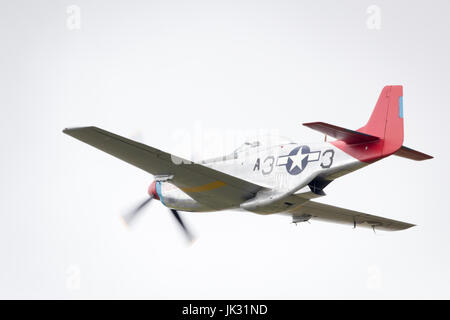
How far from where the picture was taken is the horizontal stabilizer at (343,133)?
43.0 feet

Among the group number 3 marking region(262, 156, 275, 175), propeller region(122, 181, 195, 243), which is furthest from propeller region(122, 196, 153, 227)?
number 3 marking region(262, 156, 275, 175)

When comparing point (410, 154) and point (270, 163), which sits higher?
point (410, 154)

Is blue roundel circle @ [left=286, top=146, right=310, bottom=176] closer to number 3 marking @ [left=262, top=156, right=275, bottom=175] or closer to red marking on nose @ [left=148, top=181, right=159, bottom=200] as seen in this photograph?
number 3 marking @ [left=262, top=156, right=275, bottom=175]

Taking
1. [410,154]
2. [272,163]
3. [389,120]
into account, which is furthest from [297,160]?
[410,154]

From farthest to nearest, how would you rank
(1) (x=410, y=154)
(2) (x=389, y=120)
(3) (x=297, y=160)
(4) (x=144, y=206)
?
(4) (x=144, y=206) < (3) (x=297, y=160) < (1) (x=410, y=154) < (2) (x=389, y=120)

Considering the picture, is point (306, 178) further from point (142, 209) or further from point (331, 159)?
point (142, 209)

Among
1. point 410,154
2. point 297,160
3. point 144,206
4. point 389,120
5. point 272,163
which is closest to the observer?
point 389,120

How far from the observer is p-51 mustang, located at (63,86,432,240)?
14.2 metres

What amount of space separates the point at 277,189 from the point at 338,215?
205 inches

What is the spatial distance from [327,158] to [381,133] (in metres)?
1.51

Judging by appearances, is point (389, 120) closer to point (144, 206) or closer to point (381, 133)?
point (381, 133)

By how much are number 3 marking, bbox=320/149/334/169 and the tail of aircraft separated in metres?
0.53

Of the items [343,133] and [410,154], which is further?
[410,154]

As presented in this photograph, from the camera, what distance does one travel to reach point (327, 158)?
1509 centimetres
